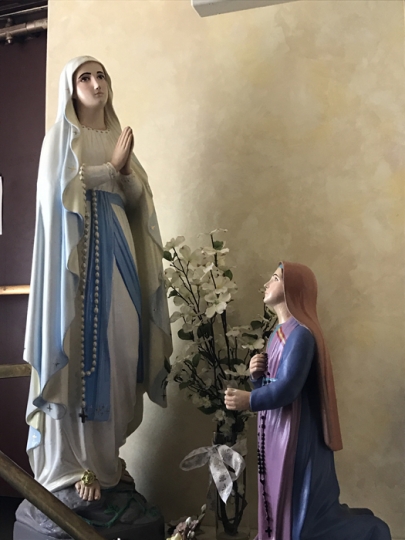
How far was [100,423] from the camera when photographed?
5.50 feet

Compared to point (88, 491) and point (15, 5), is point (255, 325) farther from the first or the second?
point (15, 5)

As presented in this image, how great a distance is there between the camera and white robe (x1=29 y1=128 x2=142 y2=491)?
165 cm

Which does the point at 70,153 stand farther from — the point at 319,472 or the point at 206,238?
the point at 319,472

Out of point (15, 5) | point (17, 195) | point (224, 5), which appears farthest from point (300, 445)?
point (15, 5)

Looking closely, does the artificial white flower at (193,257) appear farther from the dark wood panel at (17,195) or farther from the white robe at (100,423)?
the dark wood panel at (17,195)

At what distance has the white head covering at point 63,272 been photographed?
162 cm

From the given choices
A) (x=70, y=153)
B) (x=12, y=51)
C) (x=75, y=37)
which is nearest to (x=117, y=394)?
(x=70, y=153)

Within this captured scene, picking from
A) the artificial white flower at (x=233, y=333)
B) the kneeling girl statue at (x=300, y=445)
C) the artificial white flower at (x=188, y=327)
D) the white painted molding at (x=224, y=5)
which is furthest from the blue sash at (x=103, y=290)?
the white painted molding at (x=224, y=5)

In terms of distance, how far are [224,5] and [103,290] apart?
1.05 metres

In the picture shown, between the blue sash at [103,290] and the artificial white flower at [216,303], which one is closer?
the blue sash at [103,290]

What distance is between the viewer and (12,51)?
294 centimetres

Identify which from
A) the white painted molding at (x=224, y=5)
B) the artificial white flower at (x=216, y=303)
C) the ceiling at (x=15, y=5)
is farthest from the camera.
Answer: the ceiling at (x=15, y=5)

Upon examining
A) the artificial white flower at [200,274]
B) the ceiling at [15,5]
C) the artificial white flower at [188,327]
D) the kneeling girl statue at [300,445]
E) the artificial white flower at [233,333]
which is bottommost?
the kneeling girl statue at [300,445]

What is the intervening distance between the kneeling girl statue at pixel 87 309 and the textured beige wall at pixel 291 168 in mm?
374
